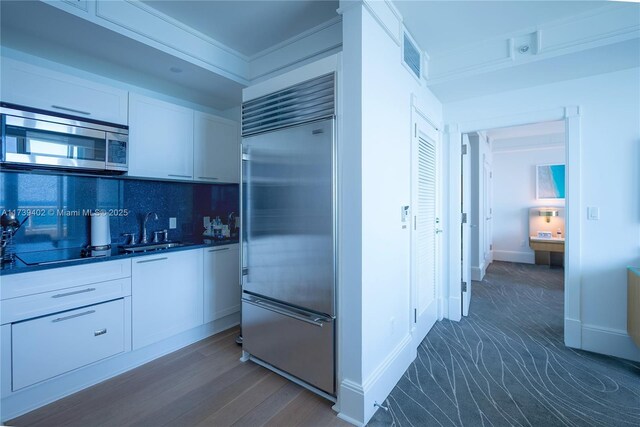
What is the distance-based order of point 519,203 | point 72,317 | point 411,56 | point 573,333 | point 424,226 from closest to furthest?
point 72,317
point 411,56
point 573,333
point 424,226
point 519,203

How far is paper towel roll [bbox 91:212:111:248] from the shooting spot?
2398 millimetres

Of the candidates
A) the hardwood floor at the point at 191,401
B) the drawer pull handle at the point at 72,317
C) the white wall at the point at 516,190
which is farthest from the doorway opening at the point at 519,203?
the drawer pull handle at the point at 72,317

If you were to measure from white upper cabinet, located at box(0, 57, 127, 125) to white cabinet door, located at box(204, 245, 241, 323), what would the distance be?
1.44 metres

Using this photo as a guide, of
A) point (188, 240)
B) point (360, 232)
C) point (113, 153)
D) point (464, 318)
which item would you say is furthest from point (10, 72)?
point (464, 318)

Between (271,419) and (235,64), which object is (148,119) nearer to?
(235,64)

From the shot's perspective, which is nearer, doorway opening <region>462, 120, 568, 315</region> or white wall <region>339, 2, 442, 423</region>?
white wall <region>339, 2, 442, 423</region>

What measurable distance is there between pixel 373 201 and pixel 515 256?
6126 mm

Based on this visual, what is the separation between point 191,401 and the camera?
1872 millimetres

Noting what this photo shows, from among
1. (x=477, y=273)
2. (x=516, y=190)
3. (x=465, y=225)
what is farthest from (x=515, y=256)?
(x=465, y=225)

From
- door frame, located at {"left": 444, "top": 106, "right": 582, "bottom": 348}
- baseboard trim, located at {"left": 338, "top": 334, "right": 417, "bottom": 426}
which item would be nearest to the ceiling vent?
door frame, located at {"left": 444, "top": 106, "right": 582, "bottom": 348}

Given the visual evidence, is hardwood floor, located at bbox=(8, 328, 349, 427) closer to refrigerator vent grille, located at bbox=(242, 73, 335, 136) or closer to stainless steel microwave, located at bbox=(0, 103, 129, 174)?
stainless steel microwave, located at bbox=(0, 103, 129, 174)

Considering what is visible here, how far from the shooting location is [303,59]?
2.47m

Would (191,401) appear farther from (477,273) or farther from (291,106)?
(477,273)

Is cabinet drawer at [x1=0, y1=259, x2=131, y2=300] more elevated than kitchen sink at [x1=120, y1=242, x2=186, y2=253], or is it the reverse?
→ kitchen sink at [x1=120, y1=242, x2=186, y2=253]
